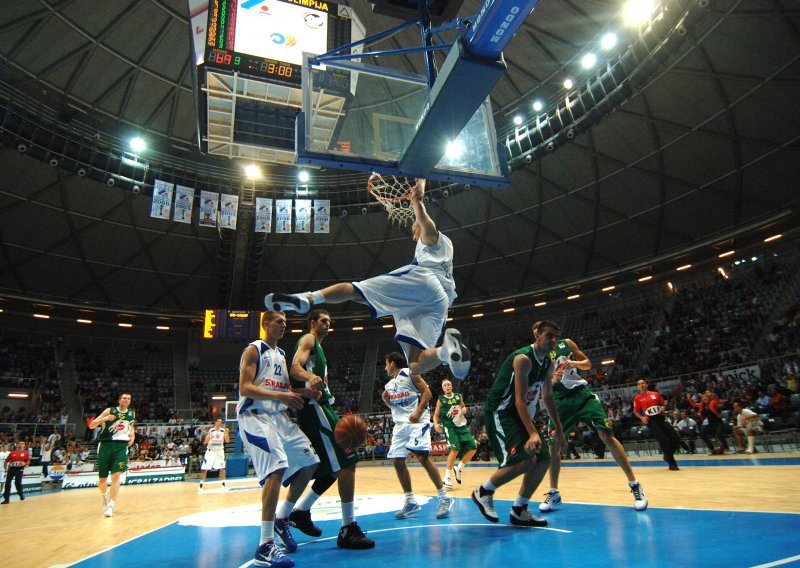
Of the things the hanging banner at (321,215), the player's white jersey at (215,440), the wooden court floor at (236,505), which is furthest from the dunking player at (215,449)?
the hanging banner at (321,215)

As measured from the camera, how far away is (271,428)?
15.2 feet

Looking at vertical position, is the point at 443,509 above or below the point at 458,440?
below

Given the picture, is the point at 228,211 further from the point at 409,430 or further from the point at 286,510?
the point at 286,510

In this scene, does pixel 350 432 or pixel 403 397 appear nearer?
pixel 350 432

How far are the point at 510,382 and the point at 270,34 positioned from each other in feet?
Result: 33.5

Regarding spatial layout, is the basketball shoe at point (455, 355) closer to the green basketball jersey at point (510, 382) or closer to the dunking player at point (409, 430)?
the green basketball jersey at point (510, 382)

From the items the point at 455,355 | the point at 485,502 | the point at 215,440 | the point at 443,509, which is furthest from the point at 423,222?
the point at 215,440

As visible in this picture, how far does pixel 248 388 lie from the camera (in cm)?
456

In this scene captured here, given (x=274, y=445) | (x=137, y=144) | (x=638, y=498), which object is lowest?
(x=638, y=498)

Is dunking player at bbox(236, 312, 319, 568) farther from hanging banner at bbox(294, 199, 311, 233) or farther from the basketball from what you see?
hanging banner at bbox(294, 199, 311, 233)

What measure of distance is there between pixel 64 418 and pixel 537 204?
26498 millimetres

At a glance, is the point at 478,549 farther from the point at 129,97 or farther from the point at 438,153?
the point at 129,97

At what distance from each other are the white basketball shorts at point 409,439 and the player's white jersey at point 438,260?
8.44 feet

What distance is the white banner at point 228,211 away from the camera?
21.5 metres
